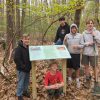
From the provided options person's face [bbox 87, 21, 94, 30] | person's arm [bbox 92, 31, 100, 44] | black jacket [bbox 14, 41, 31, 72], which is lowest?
black jacket [bbox 14, 41, 31, 72]

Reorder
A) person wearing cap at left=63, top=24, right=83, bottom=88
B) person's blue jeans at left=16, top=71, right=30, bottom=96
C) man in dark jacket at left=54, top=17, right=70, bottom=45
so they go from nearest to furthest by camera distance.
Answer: person's blue jeans at left=16, top=71, right=30, bottom=96 → person wearing cap at left=63, top=24, right=83, bottom=88 → man in dark jacket at left=54, top=17, right=70, bottom=45

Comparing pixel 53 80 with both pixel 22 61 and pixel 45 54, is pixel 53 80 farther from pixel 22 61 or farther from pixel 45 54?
pixel 22 61

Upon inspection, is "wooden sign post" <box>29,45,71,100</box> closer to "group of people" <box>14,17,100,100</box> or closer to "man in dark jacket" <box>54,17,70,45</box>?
"group of people" <box>14,17,100,100</box>

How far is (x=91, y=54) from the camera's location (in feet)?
23.2

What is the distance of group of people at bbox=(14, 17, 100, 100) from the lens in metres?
6.13

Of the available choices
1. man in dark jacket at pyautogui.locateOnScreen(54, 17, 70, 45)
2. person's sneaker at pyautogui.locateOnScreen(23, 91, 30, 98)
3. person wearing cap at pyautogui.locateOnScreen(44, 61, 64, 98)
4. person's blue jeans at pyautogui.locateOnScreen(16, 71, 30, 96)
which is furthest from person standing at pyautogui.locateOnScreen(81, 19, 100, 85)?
person's sneaker at pyautogui.locateOnScreen(23, 91, 30, 98)

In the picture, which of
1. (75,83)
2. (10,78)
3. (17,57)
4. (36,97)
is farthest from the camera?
(10,78)

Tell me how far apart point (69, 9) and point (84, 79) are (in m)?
2.52

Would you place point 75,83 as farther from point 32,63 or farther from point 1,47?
point 1,47

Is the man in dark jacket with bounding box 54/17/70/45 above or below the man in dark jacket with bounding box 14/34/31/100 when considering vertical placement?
above

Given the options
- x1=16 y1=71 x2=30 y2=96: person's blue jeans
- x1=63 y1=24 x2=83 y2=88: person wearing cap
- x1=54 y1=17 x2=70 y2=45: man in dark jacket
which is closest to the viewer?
x1=16 y1=71 x2=30 y2=96: person's blue jeans

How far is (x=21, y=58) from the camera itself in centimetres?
635

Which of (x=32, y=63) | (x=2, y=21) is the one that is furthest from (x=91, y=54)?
(x=2, y=21)

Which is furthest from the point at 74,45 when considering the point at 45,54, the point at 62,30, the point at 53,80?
the point at 53,80
